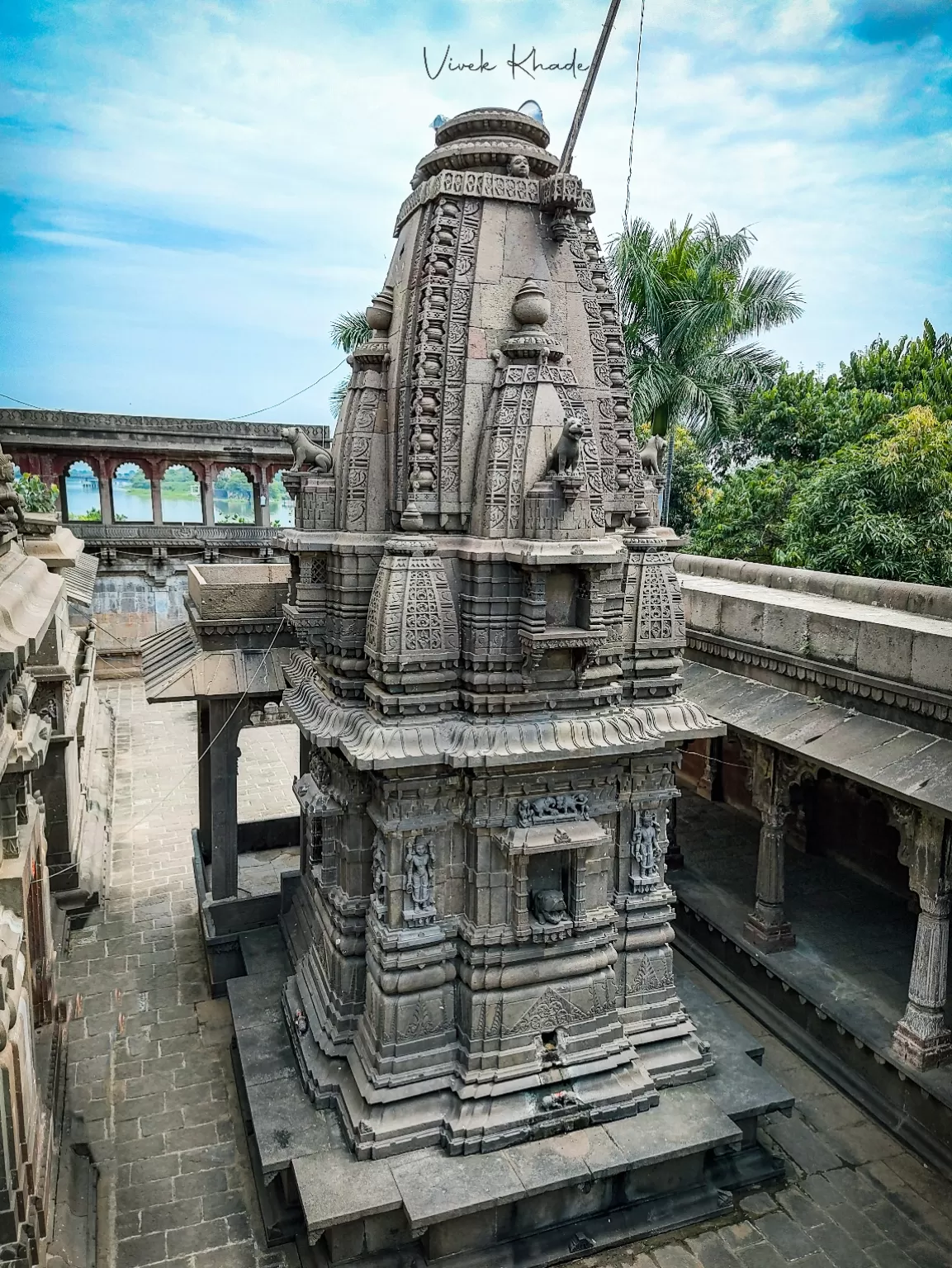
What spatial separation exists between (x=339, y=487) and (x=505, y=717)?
2.77 m

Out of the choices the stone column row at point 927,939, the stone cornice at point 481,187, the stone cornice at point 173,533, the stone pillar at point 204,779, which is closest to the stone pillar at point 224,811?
the stone pillar at point 204,779

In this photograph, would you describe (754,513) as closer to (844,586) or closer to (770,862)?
(844,586)

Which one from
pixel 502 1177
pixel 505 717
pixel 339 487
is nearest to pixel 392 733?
pixel 505 717

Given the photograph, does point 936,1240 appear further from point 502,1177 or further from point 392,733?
point 392,733

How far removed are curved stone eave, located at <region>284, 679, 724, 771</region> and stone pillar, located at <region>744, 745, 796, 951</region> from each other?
3497 mm

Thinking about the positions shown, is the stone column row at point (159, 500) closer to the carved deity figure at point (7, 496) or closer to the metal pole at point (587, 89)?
the carved deity figure at point (7, 496)

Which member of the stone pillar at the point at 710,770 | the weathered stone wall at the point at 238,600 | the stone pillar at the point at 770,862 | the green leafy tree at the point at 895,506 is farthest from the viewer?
the stone pillar at the point at 710,770

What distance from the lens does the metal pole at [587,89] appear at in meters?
7.08

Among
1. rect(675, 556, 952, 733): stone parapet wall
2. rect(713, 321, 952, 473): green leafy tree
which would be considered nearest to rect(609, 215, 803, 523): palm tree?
rect(713, 321, 952, 473): green leafy tree

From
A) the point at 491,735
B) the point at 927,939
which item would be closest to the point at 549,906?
the point at 491,735

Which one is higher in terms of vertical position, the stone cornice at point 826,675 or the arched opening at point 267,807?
the stone cornice at point 826,675

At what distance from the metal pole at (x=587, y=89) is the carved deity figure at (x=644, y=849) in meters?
6.38

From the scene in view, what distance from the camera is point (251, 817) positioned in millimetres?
17234

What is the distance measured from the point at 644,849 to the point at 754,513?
48.4 ft
